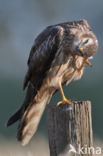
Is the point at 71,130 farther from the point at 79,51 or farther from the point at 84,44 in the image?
the point at 84,44

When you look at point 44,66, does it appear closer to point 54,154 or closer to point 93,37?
point 93,37

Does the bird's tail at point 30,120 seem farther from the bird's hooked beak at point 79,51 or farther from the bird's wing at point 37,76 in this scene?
the bird's hooked beak at point 79,51

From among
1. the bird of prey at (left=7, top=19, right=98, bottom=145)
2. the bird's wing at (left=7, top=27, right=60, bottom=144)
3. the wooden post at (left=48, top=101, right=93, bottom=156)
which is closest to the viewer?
the wooden post at (left=48, top=101, right=93, bottom=156)

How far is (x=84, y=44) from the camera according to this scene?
538 cm

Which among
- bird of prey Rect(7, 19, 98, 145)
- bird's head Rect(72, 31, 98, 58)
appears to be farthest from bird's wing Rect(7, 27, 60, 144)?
bird's head Rect(72, 31, 98, 58)

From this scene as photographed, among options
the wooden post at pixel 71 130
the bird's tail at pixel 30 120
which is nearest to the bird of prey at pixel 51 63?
the bird's tail at pixel 30 120

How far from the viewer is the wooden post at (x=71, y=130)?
356 centimetres

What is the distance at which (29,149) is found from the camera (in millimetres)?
7055

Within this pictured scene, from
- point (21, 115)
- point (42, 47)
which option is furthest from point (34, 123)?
point (42, 47)

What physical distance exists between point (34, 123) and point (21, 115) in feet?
0.82

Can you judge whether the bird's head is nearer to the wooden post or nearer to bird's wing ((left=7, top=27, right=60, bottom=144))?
bird's wing ((left=7, top=27, right=60, bottom=144))

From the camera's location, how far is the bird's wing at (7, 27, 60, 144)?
17.8ft

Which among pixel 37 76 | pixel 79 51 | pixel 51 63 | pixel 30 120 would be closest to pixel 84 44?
pixel 79 51

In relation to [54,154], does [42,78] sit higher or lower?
higher
